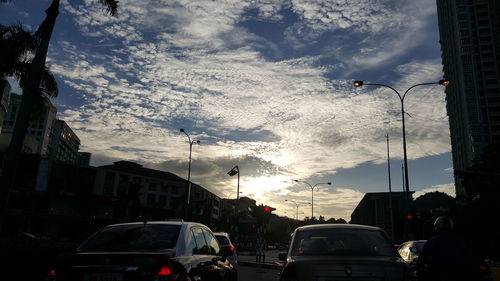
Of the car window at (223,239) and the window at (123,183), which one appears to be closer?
the car window at (223,239)

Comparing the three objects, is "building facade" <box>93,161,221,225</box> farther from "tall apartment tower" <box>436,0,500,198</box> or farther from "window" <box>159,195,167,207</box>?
"tall apartment tower" <box>436,0,500,198</box>

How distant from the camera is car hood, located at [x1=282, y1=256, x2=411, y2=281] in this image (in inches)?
169

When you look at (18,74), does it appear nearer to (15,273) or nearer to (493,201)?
(15,273)

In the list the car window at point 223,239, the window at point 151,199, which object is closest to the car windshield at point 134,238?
the car window at point 223,239

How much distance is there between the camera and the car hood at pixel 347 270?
4281 mm

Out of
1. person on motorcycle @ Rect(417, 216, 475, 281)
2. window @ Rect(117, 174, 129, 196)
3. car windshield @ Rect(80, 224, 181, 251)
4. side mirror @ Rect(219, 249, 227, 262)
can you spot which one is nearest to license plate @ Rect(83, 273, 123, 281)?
car windshield @ Rect(80, 224, 181, 251)

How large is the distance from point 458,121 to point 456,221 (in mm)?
88825

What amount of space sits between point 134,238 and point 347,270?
2732 millimetres

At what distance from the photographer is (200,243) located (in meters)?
6.02

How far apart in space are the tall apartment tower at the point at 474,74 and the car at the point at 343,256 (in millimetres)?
119304

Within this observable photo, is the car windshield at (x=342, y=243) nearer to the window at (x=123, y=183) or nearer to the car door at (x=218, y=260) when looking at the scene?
the car door at (x=218, y=260)

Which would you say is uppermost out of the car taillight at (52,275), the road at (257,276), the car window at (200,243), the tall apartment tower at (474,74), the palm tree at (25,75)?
the tall apartment tower at (474,74)

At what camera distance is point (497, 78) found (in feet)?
376

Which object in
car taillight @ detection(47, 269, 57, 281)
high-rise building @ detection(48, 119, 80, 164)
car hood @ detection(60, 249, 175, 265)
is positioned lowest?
car taillight @ detection(47, 269, 57, 281)
